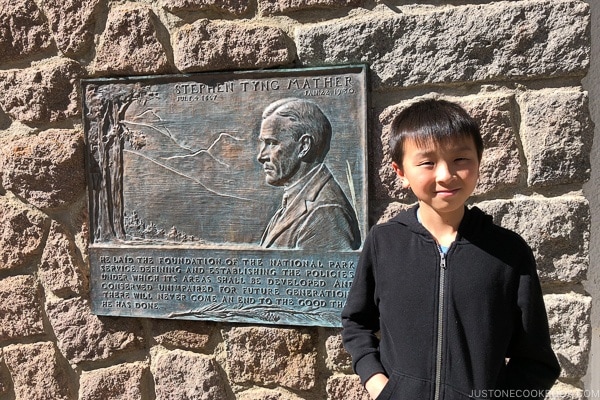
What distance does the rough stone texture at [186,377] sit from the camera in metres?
2.39

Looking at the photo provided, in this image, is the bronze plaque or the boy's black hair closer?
the boy's black hair

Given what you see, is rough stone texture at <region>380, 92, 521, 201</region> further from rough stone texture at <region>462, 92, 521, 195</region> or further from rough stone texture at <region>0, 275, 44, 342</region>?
rough stone texture at <region>0, 275, 44, 342</region>

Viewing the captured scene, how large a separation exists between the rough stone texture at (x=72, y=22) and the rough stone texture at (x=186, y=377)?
1244 millimetres

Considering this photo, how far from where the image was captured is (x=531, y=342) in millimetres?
1547

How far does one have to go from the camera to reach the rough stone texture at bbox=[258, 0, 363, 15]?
2180 mm

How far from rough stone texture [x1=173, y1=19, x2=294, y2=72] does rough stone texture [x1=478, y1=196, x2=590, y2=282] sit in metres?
0.98

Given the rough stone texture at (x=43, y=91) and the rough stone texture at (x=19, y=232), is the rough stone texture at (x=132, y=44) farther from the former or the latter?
the rough stone texture at (x=19, y=232)

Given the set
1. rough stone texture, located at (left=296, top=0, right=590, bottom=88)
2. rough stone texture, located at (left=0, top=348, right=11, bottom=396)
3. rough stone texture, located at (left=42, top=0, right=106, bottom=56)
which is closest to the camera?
rough stone texture, located at (left=296, top=0, right=590, bottom=88)

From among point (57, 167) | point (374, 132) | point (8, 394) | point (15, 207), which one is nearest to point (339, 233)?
point (374, 132)

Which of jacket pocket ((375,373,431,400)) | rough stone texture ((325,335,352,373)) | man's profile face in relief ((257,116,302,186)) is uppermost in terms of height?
man's profile face in relief ((257,116,302,186))

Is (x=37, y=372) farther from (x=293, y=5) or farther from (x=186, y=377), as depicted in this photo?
(x=293, y=5)

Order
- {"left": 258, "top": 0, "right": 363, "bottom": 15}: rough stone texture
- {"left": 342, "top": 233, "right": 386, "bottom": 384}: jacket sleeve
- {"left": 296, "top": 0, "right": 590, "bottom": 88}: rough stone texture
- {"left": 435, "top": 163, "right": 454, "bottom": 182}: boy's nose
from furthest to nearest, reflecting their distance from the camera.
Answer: {"left": 258, "top": 0, "right": 363, "bottom": 15}: rough stone texture < {"left": 296, "top": 0, "right": 590, "bottom": 88}: rough stone texture < {"left": 342, "top": 233, "right": 386, "bottom": 384}: jacket sleeve < {"left": 435, "top": 163, "right": 454, "bottom": 182}: boy's nose

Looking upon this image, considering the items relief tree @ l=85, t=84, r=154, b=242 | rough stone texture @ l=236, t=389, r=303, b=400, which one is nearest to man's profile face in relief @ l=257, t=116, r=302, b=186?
relief tree @ l=85, t=84, r=154, b=242

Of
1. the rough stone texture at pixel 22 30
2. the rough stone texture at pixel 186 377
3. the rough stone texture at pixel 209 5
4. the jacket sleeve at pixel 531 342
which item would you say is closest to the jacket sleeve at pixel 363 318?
the jacket sleeve at pixel 531 342
